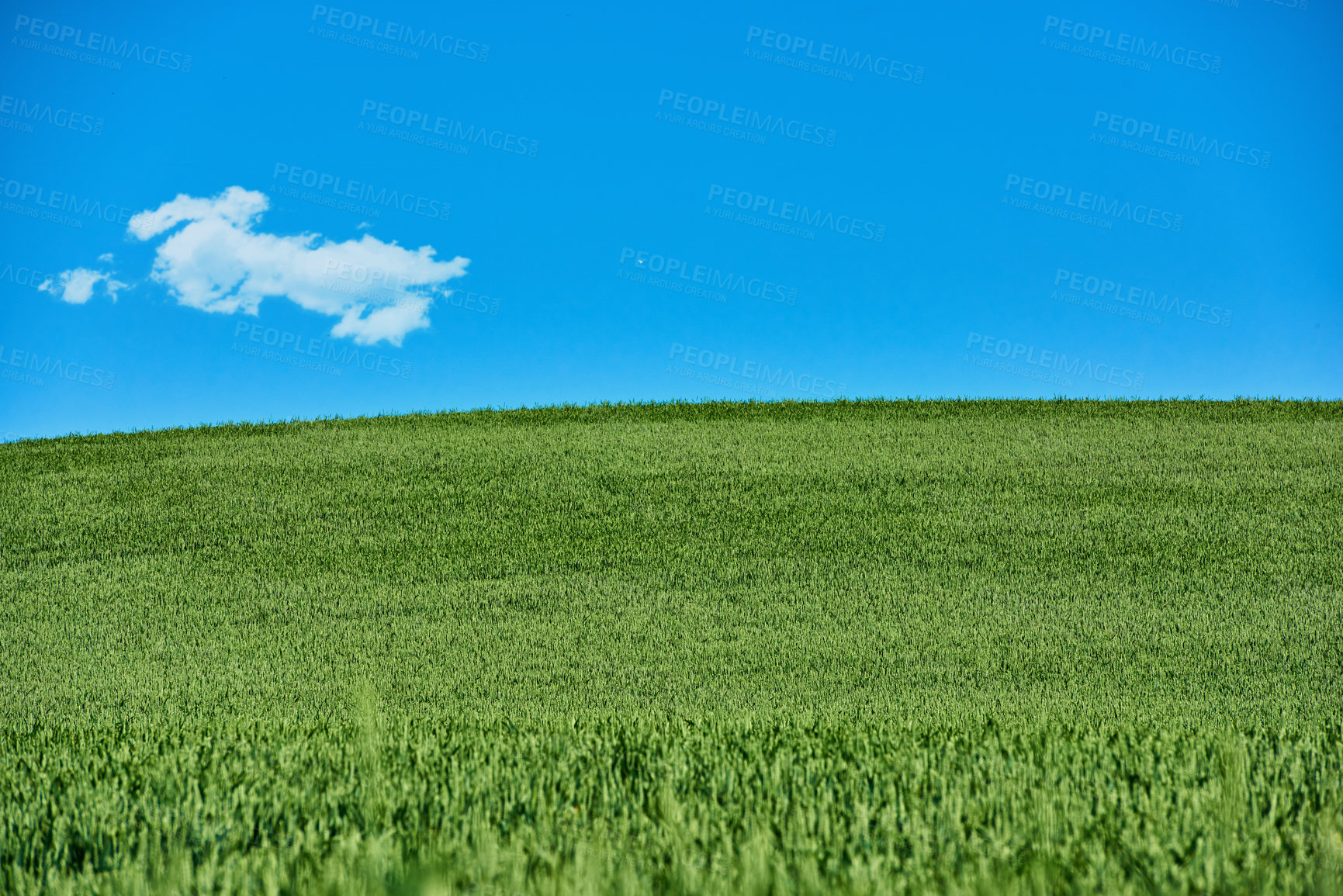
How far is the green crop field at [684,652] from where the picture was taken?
6.70ft

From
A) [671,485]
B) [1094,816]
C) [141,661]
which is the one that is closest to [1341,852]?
[1094,816]

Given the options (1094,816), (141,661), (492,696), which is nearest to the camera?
(1094,816)

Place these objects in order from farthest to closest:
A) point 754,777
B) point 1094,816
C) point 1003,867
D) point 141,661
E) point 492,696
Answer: point 141,661 → point 492,696 → point 754,777 → point 1094,816 → point 1003,867

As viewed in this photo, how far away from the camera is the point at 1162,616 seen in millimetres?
8086

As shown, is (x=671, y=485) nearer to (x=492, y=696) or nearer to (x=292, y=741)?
(x=492, y=696)

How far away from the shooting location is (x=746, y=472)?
13.3m

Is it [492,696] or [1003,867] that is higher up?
[1003,867]

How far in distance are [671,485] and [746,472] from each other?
1443mm

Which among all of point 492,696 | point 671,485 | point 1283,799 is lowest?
point 492,696

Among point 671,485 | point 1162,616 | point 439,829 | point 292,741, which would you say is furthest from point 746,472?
point 439,829

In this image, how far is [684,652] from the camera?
7.37 metres

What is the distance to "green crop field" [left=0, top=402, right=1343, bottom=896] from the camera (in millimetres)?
2043

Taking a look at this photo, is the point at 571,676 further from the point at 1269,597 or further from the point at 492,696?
the point at 1269,597

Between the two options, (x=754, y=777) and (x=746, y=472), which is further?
(x=746, y=472)
